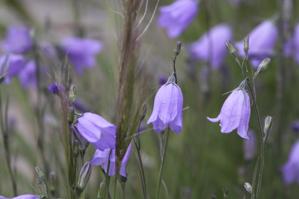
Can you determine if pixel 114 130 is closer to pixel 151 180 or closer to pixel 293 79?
pixel 151 180

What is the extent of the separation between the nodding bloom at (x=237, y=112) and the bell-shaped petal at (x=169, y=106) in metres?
0.09

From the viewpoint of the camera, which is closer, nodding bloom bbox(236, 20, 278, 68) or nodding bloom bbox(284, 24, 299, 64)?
nodding bloom bbox(236, 20, 278, 68)

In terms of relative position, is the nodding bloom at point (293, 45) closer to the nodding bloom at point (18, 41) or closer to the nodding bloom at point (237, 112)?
the nodding bloom at point (18, 41)

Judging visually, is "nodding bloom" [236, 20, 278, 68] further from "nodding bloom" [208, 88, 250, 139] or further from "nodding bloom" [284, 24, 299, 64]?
"nodding bloom" [208, 88, 250, 139]

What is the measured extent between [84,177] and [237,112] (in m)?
0.32

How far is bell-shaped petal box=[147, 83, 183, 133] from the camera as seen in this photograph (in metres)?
1.30

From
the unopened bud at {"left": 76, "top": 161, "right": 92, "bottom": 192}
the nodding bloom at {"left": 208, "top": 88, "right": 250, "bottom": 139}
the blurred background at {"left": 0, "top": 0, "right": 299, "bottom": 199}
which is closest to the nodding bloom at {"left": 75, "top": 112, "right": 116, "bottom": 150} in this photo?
the unopened bud at {"left": 76, "top": 161, "right": 92, "bottom": 192}

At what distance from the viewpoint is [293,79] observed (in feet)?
9.64

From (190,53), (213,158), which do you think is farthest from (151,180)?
(190,53)

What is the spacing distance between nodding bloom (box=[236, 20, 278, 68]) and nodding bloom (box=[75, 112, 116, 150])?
38.4 inches

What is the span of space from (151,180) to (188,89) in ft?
2.45

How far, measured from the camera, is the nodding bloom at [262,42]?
2.14m

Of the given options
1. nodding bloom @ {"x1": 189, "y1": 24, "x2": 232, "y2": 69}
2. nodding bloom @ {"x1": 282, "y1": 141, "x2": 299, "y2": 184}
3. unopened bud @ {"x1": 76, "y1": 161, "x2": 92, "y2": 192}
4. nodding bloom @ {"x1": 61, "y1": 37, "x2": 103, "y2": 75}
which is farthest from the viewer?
nodding bloom @ {"x1": 189, "y1": 24, "x2": 232, "y2": 69}

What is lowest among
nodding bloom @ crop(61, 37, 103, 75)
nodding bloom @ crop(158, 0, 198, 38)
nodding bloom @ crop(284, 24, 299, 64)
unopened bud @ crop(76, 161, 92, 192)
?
unopened bud @ crop(76, 161, 92, 192)
